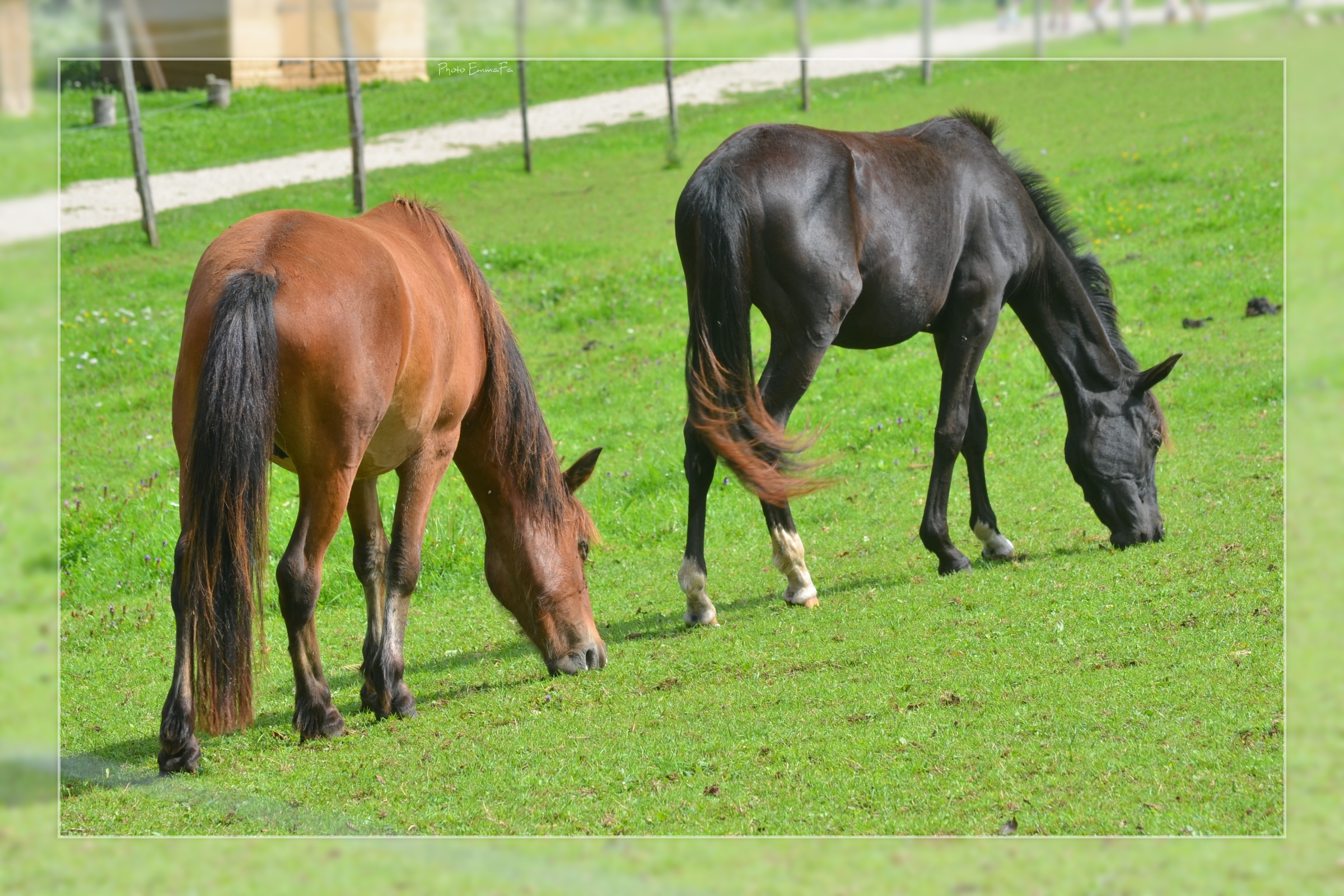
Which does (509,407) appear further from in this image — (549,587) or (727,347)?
(727,347)

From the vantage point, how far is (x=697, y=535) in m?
6.70

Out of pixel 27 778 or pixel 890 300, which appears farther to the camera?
pixel 890 300

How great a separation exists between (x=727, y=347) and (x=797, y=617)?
1.72m

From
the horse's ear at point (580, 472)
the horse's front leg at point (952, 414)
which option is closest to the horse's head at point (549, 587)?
the horse's ear at point (580, 472)

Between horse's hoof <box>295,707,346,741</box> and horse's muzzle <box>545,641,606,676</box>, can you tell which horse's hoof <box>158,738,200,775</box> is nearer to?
horse's hoof <box>295,707,346,741</box>

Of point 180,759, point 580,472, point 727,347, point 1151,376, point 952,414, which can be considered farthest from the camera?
point 1151,376

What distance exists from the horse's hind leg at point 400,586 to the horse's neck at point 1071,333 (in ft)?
13.6

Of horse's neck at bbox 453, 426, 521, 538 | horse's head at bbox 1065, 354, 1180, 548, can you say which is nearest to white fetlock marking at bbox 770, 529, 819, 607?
horse's neck at bbox 453, 426, 521, 538

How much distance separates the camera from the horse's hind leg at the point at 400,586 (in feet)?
18.2

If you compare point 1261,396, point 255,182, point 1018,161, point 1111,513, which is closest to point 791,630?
point 1111,513

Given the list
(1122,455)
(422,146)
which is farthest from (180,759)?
(422,146)

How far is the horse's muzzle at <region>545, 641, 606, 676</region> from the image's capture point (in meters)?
6.05

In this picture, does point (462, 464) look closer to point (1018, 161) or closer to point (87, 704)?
point (87, 704)

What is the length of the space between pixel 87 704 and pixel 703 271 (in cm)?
419
